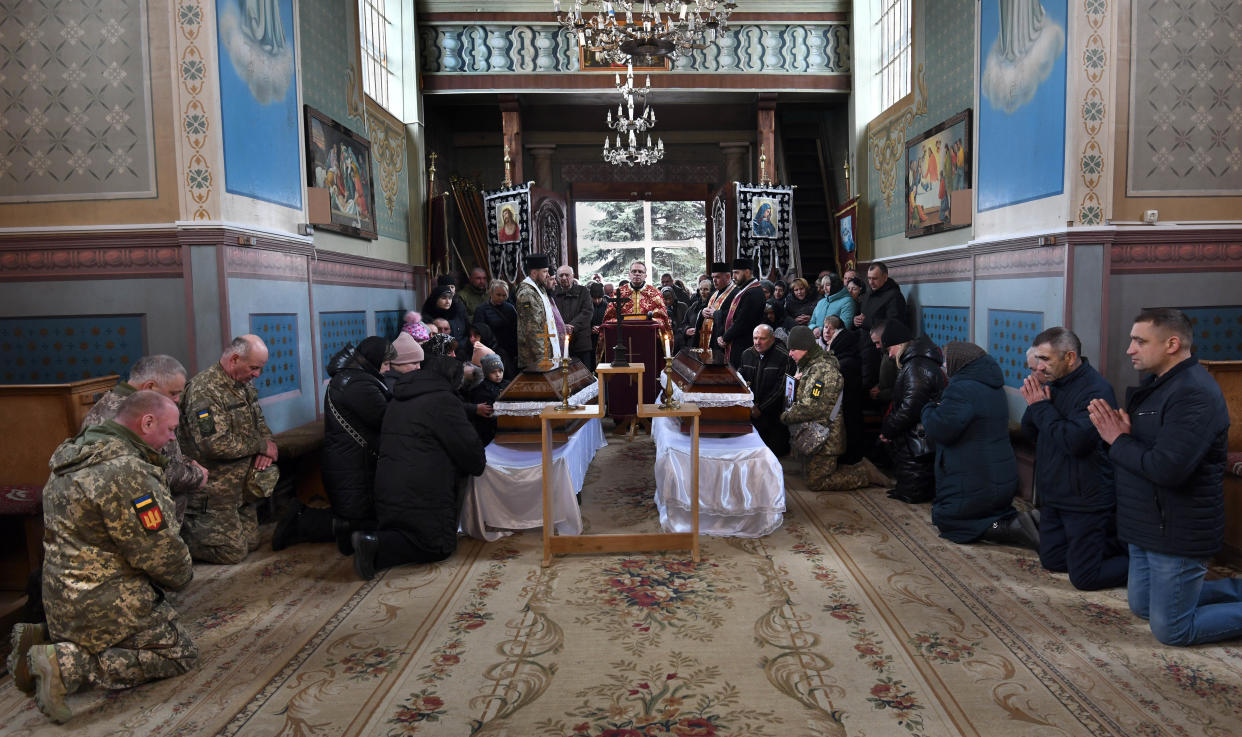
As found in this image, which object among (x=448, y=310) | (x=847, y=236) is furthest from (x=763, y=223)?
(x=448, y=310)

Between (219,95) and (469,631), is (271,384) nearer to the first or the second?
(219,95)

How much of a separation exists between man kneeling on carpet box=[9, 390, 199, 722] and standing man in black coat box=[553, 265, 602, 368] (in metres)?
6.08

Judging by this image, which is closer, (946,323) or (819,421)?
(819,421)

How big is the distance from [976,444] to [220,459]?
15.0 feet

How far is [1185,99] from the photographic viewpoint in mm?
5848

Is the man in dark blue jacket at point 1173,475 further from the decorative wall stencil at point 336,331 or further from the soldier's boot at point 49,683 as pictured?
the decorative wall stencil at point 336,331

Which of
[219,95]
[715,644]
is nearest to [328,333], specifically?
[219,95]

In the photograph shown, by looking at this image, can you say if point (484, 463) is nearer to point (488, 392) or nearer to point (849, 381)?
point (488, 392)

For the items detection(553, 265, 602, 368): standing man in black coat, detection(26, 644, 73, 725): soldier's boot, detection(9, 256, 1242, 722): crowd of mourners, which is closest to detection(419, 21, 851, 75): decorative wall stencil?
detection(553, 265, 602, 368): standing man in black coat

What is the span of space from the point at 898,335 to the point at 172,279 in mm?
5310

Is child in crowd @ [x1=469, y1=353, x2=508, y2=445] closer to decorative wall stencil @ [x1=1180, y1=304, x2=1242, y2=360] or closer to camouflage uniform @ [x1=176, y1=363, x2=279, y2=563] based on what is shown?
camouflage uniform @ [x1=176, y1=363, x2=279, y2=563]

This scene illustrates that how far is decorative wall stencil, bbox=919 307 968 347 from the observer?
7.85 metres

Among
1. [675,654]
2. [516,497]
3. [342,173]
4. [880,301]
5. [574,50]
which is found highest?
[574,50]

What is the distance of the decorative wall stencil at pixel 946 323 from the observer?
785 cm
